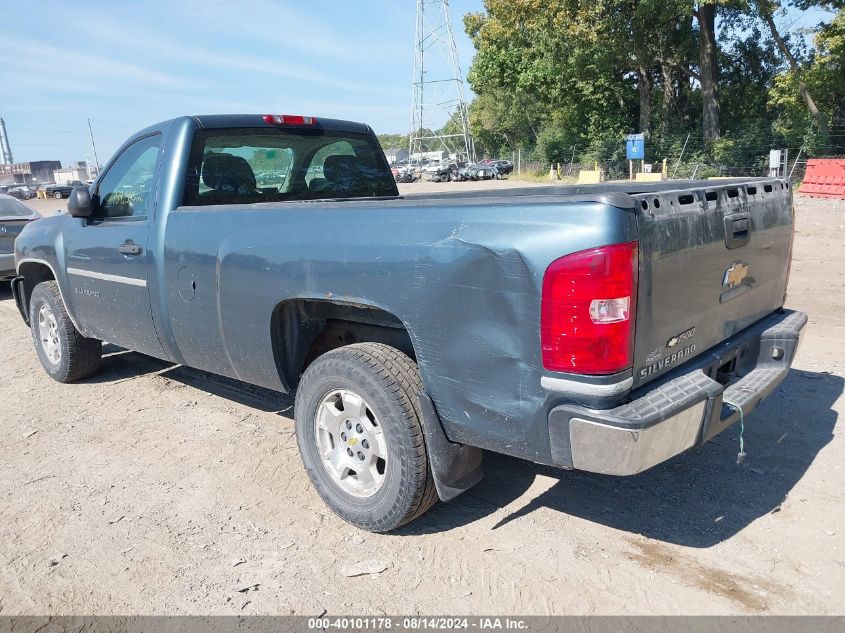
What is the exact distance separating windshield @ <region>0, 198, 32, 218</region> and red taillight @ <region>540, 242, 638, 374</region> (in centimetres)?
980

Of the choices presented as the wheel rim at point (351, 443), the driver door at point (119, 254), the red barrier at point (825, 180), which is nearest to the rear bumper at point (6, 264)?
the driver door at point (119, 254)

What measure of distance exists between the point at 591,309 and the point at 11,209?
1033 centimetres

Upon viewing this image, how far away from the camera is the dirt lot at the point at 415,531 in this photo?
9.00 ft

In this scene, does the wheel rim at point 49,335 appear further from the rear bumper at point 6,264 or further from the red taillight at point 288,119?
the rear bumper at point 6,264

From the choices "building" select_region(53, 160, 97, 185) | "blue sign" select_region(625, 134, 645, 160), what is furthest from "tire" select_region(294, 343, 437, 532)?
"building" select_region(53, 160, 97, 185)

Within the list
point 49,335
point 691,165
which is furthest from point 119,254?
point 691,165

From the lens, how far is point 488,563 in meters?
2.95

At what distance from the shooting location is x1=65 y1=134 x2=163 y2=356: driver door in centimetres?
418

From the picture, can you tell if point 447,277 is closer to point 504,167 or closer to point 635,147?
Result: point 635,147

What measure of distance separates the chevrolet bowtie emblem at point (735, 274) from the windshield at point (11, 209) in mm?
9979

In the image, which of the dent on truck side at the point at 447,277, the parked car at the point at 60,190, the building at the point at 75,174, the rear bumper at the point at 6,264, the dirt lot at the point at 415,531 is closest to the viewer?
the dent on truck side at the point at 447,277

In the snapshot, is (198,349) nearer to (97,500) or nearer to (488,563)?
(97,500)

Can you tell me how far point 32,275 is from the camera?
579 centimetres

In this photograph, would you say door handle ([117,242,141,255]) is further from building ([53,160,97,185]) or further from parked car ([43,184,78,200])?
building ([53,160,97,185])
